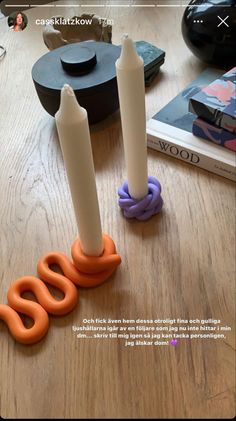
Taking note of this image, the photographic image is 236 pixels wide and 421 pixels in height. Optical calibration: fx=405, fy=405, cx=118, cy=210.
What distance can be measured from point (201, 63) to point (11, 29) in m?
0.45

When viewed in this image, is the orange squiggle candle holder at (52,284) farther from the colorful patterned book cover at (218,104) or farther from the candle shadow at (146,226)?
the colorful patterned book cover at (218,104)

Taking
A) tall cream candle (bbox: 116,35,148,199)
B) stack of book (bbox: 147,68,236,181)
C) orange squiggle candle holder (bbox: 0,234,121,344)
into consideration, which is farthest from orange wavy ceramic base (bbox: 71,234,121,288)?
stack of book (bbox: 147,68,236,181)

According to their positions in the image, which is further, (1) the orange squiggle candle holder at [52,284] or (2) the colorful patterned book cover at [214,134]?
(2) the colorful patterned book cover at [214,134]

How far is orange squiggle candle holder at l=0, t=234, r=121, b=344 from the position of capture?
428mm

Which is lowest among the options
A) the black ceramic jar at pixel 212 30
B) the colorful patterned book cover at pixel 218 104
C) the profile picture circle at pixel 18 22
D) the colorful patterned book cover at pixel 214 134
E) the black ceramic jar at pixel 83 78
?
the colorful patterned book cover at pixel 214 134

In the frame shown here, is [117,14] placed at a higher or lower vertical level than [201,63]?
higher

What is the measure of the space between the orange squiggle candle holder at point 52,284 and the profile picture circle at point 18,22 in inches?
25.8

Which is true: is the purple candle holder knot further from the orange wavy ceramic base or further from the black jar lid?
the black jar lid

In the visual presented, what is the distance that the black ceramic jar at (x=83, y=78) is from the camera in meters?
0.61

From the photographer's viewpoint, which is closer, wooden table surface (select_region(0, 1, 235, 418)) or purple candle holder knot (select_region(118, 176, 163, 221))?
wooden table surface (select_region(0, 1, 235, 418))

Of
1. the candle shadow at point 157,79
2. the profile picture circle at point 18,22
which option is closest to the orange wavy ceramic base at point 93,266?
the candle shadow at point 157,79

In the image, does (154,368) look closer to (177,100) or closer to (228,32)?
(177,100)

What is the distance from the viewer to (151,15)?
94 centimetres

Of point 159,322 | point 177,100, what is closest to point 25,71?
point 177,100
